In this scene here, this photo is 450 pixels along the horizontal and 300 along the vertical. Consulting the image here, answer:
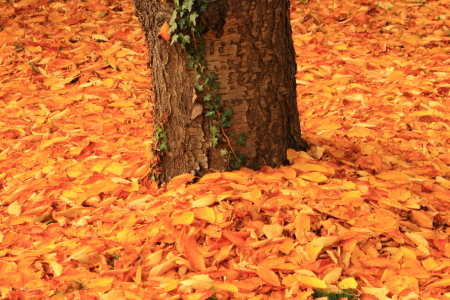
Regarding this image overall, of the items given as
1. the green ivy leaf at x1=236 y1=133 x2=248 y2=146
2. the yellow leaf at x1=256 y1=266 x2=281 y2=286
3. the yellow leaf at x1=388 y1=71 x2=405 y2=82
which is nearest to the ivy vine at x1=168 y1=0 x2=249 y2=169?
the green ivy leaf at x1=236 y1=133 x2=248 y2=146

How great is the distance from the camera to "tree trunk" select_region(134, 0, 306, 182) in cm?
294

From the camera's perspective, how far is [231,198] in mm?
2846

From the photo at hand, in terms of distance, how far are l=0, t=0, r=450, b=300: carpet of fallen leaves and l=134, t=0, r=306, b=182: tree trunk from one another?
0.41 feet

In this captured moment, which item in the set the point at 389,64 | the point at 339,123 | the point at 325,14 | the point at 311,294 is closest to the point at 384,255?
the point at 311,294

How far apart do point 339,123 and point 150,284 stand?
1967mm

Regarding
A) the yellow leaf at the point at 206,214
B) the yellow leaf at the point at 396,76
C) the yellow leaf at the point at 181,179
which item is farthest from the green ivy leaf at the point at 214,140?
the yellow leaf at the point at 396,76

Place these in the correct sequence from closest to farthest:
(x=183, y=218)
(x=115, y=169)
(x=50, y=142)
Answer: (x=183, y=218) → (x=115, y=169) → (x=50, y=142)

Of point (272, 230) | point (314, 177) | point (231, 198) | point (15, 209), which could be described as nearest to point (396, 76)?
point (314, 177)

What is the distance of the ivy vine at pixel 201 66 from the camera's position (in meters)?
2.81

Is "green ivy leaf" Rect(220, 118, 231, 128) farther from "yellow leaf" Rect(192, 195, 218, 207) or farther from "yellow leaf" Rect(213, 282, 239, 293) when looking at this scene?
"yellow leaf" Rect(213, 282, 239, 293)

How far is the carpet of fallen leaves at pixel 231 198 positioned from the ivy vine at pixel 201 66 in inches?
7.5

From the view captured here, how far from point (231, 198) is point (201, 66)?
66 centimetres

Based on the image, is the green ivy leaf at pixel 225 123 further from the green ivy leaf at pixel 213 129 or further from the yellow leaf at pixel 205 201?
the yellow leaf at pixel 205 201

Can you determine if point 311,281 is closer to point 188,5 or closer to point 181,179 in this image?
point 181,179
